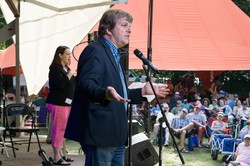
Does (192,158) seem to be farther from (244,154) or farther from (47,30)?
(47,30)

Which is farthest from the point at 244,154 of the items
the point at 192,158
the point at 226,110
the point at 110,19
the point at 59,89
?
the point at 110,19

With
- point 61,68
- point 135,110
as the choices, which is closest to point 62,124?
Result: point 61,68

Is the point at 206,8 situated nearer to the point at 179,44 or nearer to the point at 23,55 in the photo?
the point at 179,44

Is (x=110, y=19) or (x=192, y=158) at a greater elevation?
(x=110, y=19)

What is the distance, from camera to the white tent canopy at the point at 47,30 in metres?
9.41

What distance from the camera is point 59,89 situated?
613 cm

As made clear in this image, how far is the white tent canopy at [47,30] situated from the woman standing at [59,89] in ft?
10.7

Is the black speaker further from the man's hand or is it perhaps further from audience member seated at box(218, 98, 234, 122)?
audience member seated at box(218, 98, 234, 122)

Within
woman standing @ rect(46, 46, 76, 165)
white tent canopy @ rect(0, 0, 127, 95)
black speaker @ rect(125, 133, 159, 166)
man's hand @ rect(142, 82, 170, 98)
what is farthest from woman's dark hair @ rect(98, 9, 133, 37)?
white tent canopy @ rect(0, 0, 127, 95)

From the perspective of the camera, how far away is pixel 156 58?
1378cm

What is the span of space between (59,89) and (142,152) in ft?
4.82

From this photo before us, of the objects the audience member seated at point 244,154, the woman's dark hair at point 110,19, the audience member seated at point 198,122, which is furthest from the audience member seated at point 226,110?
the woman's dark hair at point 110,19

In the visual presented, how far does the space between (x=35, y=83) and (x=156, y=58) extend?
516cm

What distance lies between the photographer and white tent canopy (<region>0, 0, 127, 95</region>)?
30.9ft
